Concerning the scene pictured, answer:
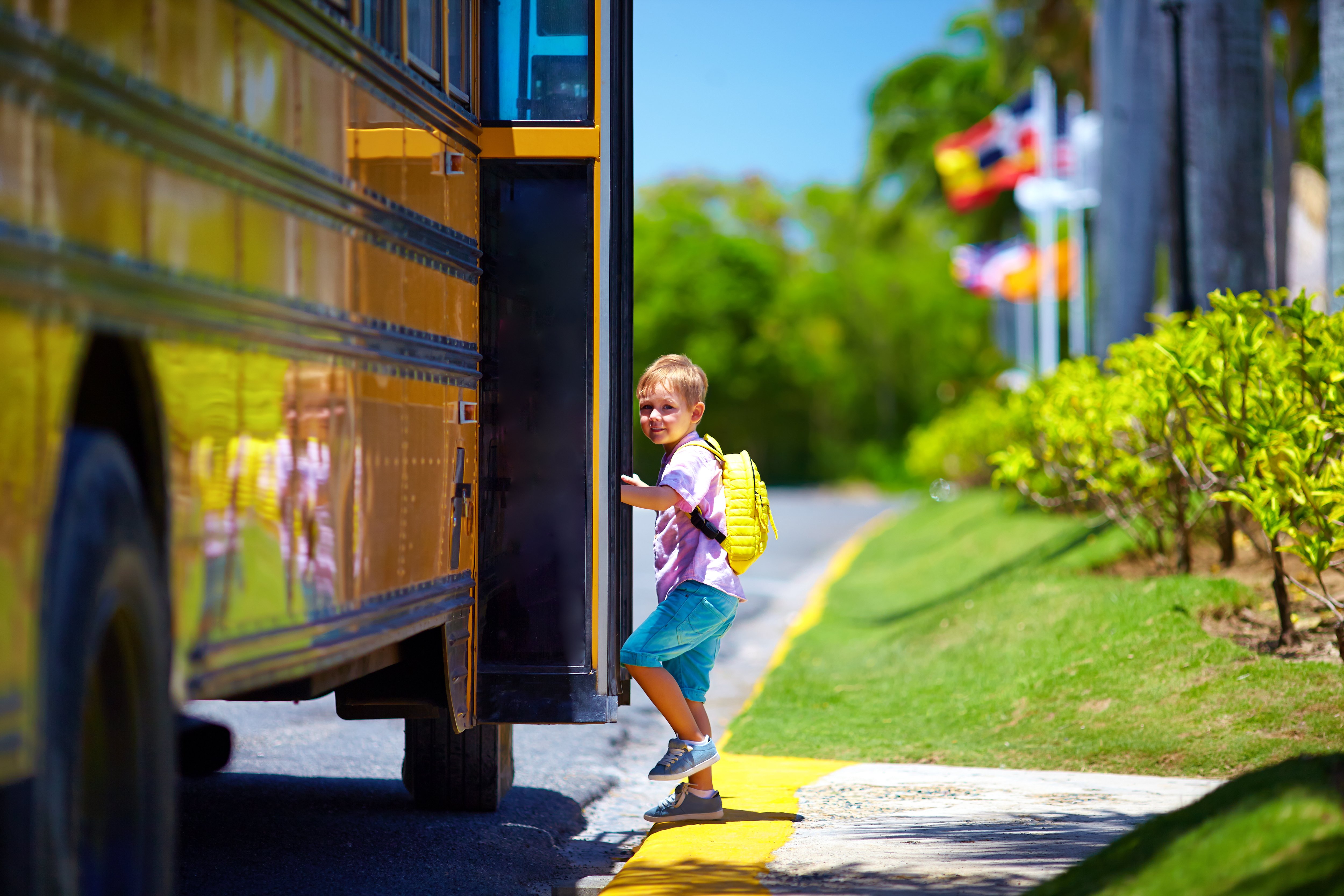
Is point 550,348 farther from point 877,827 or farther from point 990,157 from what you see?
point 990,157

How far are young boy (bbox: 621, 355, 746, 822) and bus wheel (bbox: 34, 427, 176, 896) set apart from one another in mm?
2416

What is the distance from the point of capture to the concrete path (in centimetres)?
458

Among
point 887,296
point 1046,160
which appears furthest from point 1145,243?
point 887,296

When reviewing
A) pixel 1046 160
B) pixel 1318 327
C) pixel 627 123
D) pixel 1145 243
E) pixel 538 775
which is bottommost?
pixel 538 775

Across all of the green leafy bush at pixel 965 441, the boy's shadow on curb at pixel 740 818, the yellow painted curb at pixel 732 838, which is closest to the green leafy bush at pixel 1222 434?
the yellow painted curb at pixel 732 838

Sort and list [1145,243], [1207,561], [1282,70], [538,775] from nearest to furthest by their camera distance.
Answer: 1. [538,775]
2. [1207,561]
3. [1145,243]
4. [1282,70]

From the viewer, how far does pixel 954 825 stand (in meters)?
5.47

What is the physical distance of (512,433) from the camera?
5078 mm

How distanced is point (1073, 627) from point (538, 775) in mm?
3789

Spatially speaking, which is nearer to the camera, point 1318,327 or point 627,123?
point 627,123

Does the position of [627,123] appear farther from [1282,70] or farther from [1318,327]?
[1282,70]

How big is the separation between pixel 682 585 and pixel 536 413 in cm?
78

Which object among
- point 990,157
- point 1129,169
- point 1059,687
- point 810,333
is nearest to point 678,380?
point 1059,687

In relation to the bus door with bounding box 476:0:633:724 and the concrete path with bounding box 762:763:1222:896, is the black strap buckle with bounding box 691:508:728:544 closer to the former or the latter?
the bus door with bounding box 476:0:633:724
